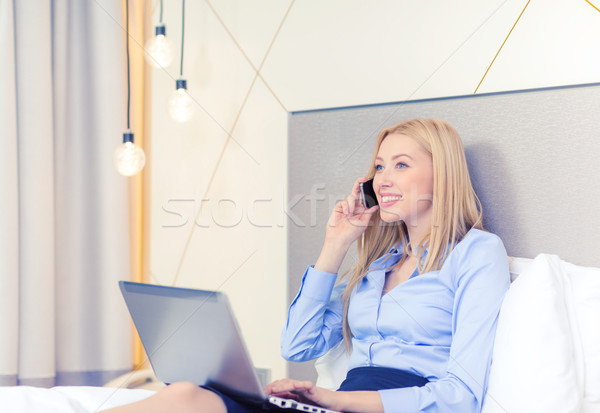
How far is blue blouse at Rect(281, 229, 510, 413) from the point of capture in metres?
1.11

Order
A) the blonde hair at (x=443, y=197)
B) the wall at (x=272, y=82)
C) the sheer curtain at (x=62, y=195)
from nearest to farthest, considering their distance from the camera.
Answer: the blonde hair at (x=443, y=197) < the wall at (x=272, y=82) < the sheer curtain at (x=62, y=195)

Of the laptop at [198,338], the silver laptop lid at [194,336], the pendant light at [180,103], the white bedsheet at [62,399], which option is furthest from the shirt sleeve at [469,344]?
the pendant light at [180,103]

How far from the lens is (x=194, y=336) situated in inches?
40.4

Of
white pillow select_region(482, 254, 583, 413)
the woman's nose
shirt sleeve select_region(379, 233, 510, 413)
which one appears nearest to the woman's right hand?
the woman's nose

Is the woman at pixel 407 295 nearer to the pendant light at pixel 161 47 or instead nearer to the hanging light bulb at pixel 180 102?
the hanging light bulb at pixel 180 102

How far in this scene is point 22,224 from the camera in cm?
190

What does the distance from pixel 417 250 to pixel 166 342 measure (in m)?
0.64

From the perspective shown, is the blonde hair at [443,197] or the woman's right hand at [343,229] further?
the woman's right hand at [343,229]

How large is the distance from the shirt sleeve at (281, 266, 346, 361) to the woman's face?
24cm

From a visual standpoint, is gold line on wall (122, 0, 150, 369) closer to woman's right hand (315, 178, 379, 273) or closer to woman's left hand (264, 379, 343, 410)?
woman's right hand (315, 178, 379, 273)

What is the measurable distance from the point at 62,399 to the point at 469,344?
2.67 feet

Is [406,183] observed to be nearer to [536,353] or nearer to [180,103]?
[536,353]

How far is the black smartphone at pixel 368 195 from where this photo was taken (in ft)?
5.03

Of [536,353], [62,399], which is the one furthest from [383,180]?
[62,399]
